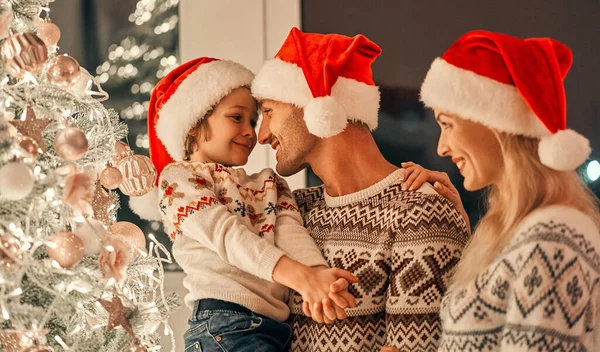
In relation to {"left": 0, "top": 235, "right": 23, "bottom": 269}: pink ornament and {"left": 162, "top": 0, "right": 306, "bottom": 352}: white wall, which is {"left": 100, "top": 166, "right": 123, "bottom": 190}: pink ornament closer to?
{"left": 0, "top": 235, "right": 23, "bottom": 269}: pink ornament

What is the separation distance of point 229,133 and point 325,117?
1.15ft

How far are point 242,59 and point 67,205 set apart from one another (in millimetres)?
1331

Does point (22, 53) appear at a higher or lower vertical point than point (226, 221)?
higher

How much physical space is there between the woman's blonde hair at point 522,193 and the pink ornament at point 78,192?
88cm

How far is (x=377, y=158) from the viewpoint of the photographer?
205 centimetres

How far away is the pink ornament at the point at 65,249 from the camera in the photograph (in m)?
1.69

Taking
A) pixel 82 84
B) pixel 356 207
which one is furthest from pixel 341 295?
pixel 82 84

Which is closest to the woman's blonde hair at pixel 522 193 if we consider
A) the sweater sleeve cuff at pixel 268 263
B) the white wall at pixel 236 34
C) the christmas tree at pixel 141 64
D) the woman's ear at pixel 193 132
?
the sweater sleeve cuff at pixel 268 263

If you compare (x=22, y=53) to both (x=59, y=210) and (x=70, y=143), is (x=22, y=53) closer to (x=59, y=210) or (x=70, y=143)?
(x=70, y=143)

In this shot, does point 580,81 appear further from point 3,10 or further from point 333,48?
point 3,10

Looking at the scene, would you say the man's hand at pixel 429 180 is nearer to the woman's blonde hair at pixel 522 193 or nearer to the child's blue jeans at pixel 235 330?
the woman's blonde hair at pixel 522 193

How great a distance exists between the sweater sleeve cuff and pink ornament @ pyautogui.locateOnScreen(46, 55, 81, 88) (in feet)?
2.12

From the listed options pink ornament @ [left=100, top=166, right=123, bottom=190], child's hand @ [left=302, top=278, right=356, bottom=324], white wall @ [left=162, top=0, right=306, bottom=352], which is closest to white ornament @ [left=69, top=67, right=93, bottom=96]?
pink ornament @ [left=100, top=166, right=123, bottom=190]

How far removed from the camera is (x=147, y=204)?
7.33 ft
